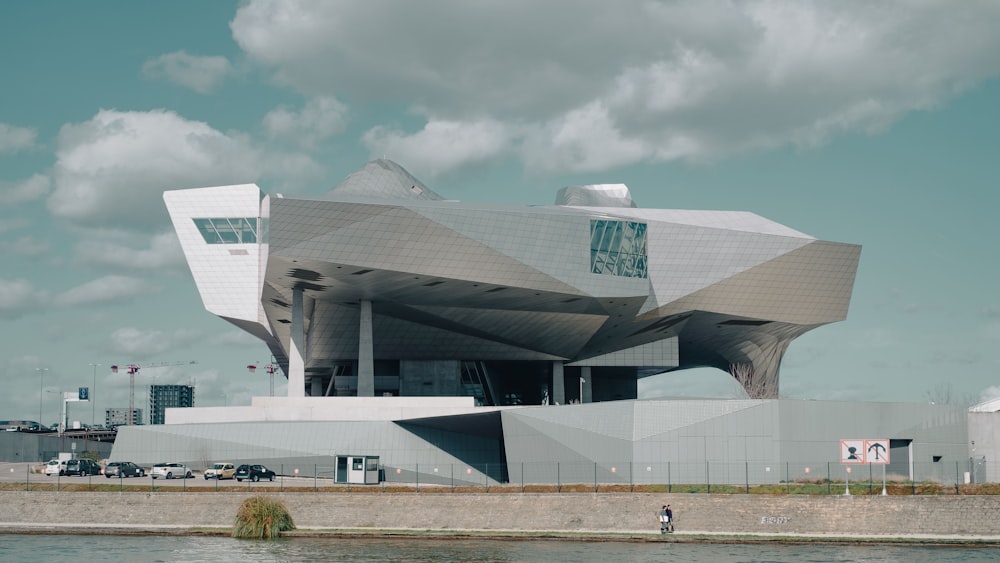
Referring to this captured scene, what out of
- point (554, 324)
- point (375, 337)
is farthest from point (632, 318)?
point (375, 337)

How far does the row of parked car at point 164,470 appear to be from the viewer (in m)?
66.4

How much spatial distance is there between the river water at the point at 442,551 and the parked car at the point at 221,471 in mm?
18752

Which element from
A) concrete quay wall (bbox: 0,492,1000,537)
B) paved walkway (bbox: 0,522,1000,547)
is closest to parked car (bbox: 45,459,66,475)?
concrete quay wall (bbox: 0,492,1000,537)

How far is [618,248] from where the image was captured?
8375cm

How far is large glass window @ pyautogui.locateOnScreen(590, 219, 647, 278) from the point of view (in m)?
82.1

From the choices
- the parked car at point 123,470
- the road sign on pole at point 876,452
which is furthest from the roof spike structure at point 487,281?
→ the road sign on pole at point 876,452

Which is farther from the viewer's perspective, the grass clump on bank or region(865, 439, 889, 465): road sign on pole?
region(865, 439, 889, 465): road sign on pole

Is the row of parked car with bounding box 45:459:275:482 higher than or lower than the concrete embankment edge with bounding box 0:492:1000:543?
higher

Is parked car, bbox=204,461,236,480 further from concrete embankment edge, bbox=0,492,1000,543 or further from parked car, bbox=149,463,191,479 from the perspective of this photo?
concrete embankment edge, bbox=0,492,1000,543

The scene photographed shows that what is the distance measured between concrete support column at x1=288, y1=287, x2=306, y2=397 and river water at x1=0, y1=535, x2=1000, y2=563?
3159 centimetres

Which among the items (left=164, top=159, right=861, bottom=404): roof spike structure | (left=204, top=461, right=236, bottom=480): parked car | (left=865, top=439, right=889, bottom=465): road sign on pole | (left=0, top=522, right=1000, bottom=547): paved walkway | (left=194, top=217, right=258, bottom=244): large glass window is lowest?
(left=0, top=522, right=1000, bottom=547): paved walkway

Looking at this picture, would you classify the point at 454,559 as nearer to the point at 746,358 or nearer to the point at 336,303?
the point at 336,303

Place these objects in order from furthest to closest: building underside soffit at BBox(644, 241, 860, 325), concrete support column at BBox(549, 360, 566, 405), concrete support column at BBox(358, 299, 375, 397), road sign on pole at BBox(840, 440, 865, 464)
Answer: concrete support column at BBox(549, 360, 566, 405)
building underside soffit at BBox(644, 241, 860, 325)
concrete support column at BBox(358, 299, 375, 397)
road sign on pole at BBox(840, 440, 865, 464)

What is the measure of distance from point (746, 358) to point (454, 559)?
71780 mm
